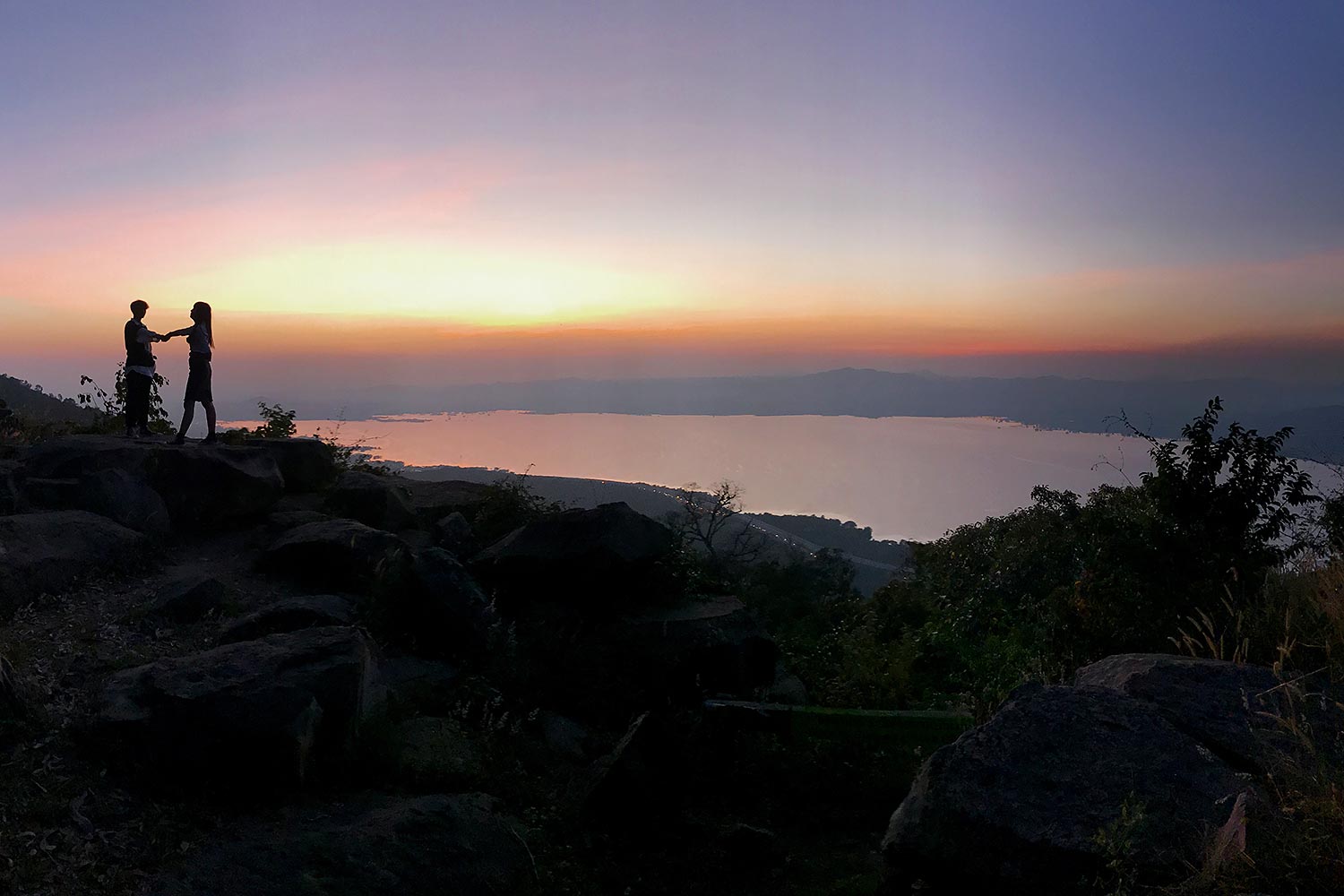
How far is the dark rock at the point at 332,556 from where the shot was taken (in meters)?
12.1

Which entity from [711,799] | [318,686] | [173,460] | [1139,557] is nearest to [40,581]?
[173,460]

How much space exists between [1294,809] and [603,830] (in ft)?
18.6

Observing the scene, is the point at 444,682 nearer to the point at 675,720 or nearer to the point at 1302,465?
the point at 675,720

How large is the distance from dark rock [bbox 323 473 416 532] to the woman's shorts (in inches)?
125

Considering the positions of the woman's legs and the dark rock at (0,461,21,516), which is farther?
the woman's legs

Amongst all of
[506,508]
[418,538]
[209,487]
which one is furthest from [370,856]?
[209,487]

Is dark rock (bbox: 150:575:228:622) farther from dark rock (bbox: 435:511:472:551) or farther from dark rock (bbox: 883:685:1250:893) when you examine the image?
dark rock (bbox: 883:685:1250:893)

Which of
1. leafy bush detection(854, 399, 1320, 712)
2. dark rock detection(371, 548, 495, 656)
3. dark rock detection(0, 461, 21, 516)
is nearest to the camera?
leafy bush detection(854, 399, 1320, 712)

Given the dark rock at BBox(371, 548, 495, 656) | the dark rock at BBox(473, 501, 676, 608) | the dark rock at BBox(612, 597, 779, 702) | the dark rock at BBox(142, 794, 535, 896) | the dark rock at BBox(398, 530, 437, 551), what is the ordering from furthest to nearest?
1. the dark rock at BBox(398, 530, 437, 551)
2. the dark rock at BBox(473, 501, 676, 608)
3. the dark rock at BBox(612, 597, 779, 702)
4. the dark rock at BBox(371, 548, 495, 656)
5. the dark rock at BBox(142, 794, 535, 896)

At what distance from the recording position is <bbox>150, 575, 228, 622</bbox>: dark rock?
34.0ft

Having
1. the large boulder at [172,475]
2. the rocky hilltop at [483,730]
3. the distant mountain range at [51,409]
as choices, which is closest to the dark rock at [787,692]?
the rocky hilltop at [483,730]

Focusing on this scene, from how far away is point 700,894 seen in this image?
7578 mm

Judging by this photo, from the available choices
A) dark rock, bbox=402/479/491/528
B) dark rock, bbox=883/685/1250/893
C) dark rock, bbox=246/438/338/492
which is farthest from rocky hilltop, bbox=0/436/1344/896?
dark rock, bbox=246/438/338/492

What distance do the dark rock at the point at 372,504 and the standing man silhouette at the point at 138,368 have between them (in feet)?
13.6
